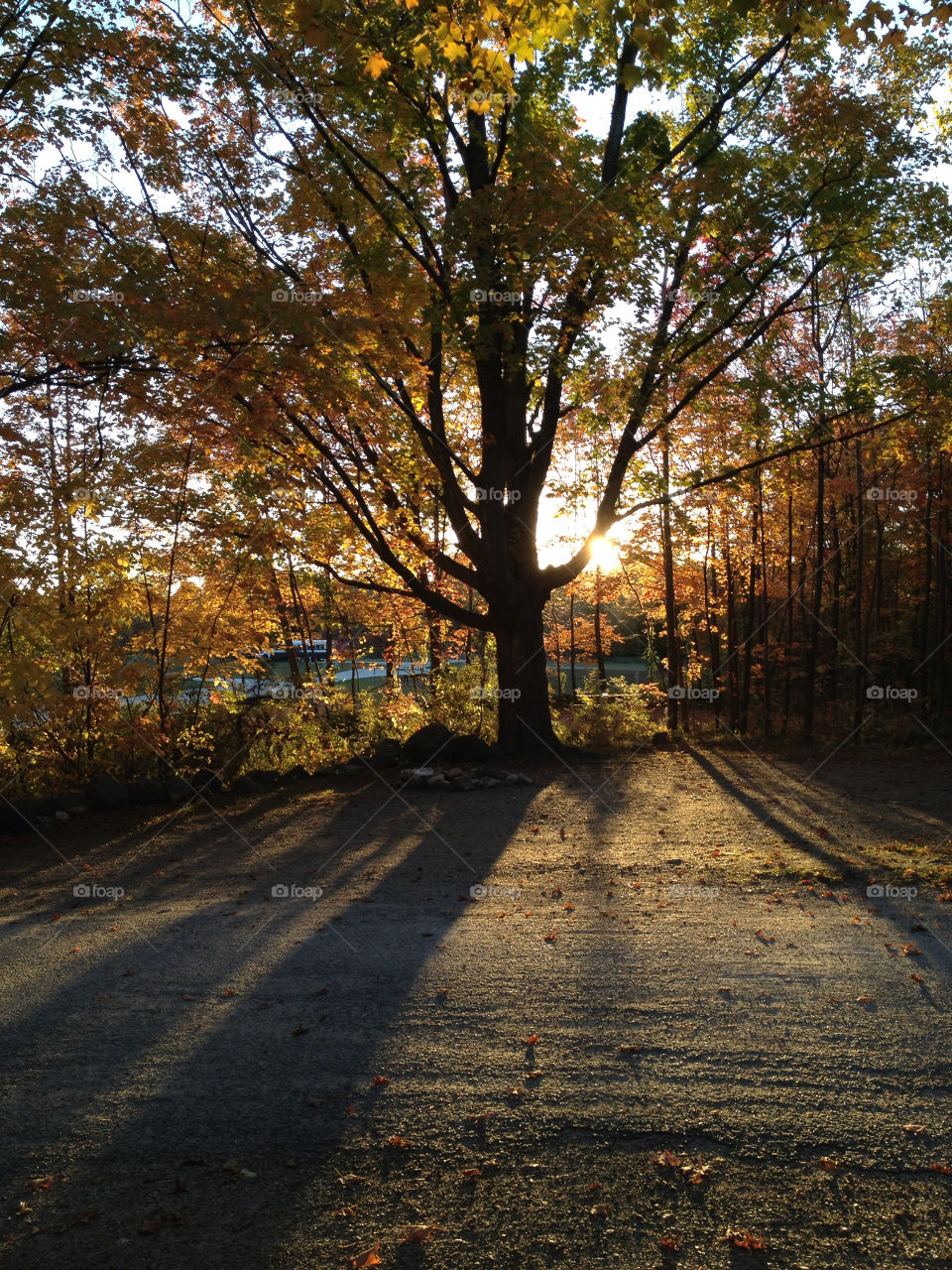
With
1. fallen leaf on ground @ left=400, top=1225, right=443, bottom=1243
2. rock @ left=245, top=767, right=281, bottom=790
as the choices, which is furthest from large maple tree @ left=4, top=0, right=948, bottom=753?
fallen leaf on ground @ left=400, top=1225, right=443, bottom=1243

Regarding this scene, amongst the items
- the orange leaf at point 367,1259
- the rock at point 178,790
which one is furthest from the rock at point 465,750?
the orange leaf at point 367,1259

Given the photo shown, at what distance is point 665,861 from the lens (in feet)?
25.7

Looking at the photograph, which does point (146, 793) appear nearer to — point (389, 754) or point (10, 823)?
point (10, 823)

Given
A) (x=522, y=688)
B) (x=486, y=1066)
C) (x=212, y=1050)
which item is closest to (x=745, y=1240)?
(x=486, y=1066)

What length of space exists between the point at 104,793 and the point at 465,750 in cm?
512

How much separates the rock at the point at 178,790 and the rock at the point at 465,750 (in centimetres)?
372

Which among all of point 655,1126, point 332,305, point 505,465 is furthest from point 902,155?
point 655,1126

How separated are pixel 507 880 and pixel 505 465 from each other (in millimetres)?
7712

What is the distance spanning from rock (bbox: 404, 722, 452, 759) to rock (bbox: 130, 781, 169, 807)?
12.0 feet

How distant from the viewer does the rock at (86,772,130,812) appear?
34.3 feet

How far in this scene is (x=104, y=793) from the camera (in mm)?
10477

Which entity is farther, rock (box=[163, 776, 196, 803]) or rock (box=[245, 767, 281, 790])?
rock (box=[245, 767, 281, 790])

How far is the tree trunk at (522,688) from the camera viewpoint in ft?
45.0

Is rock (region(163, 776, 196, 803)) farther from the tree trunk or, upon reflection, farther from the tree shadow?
the tree trunk
